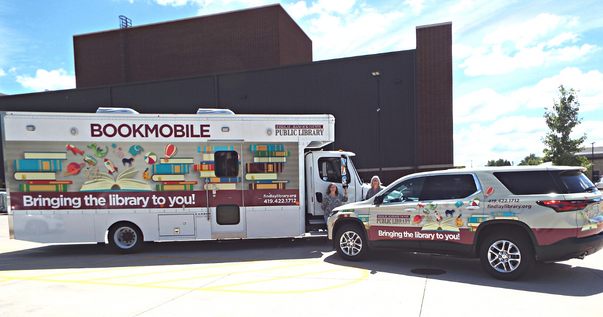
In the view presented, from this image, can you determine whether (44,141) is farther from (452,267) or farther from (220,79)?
(220,79)

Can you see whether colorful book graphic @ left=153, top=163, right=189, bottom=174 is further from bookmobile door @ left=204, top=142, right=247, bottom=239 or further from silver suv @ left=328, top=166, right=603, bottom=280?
silver suv @ left=328, top=166, right=603, bottom=280

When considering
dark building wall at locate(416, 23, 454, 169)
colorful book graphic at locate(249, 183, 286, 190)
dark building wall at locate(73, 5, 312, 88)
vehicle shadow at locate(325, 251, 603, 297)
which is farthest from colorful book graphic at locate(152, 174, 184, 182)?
dark building wall at locate(73, 5, 312, 88)

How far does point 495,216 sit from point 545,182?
2.97ft

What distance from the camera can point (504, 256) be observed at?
5.94 metres

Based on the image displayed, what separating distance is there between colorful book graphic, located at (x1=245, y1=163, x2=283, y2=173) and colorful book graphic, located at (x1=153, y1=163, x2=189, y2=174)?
4.79 feet

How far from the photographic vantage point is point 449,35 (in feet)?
87.7

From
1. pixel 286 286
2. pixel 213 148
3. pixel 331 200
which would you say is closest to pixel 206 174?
pixel 213 148

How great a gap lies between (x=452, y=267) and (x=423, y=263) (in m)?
0.56

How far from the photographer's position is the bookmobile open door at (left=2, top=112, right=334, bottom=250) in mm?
8516

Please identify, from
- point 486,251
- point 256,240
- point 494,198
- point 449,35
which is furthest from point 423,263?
point 449,35

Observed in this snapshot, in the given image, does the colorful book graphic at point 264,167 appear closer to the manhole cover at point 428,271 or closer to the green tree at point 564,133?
the manhole cover at point 428,271

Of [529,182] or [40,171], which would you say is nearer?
[529,182]

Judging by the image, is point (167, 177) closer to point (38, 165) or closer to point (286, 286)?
point (38, 165)

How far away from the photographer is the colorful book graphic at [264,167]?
29.8 feet
